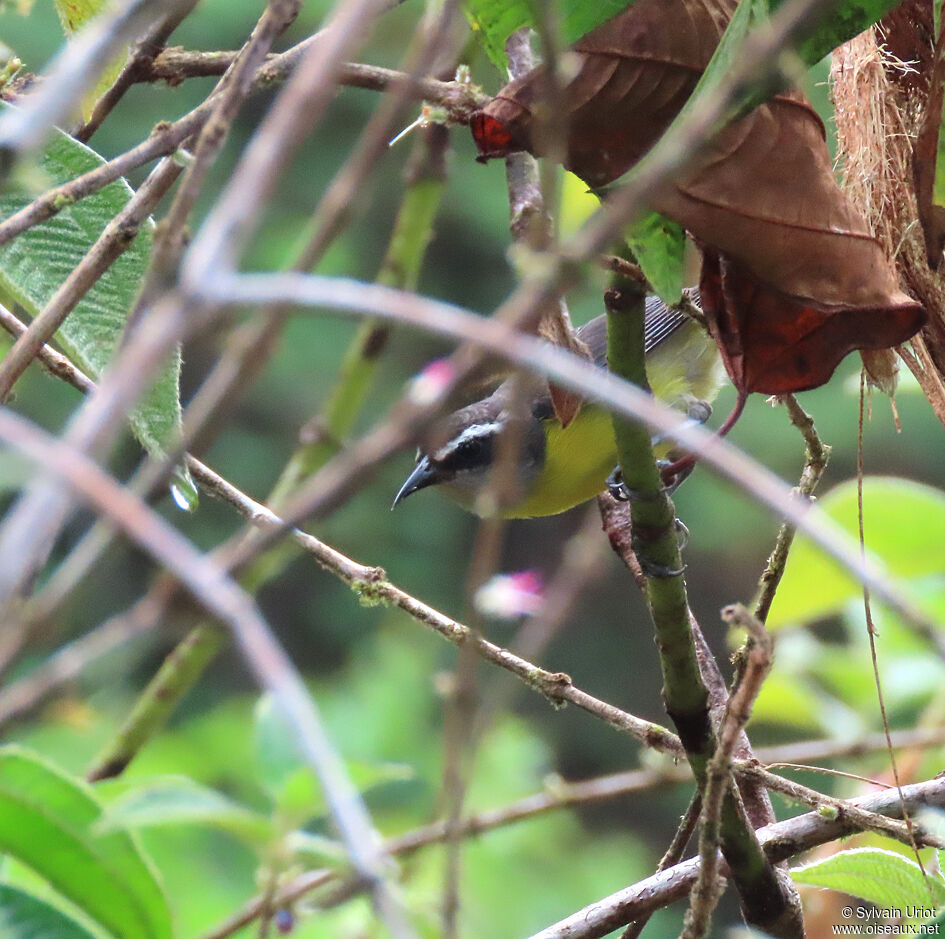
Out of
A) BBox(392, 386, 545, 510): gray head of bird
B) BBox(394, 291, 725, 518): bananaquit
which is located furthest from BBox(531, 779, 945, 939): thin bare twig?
BBox(392, 386, 545, 510): gray head of bird

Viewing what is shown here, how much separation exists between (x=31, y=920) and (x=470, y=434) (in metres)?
2.20

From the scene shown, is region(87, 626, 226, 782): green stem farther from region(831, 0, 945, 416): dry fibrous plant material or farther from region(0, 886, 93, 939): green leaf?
region(831, 0, 945, 416): dry fibrous plant material

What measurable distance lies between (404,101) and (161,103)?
6159 mm

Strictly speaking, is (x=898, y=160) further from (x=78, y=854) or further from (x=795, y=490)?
(x=78, y=854)

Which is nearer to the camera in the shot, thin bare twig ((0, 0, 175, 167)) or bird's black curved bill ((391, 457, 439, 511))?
thin bare twig ((0, 0, 175, 167))

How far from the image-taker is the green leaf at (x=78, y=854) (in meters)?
0.82

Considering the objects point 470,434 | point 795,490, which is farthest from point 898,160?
point 470,434

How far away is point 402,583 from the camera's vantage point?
6750mm

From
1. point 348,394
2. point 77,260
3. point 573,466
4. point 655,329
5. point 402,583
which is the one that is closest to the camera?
point 348,394

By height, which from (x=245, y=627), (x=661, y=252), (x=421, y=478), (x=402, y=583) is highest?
(x=661, y=252)

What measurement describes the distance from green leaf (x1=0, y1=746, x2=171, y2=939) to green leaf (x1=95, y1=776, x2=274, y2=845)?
0.06 m

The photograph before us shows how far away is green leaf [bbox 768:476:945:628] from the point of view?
157 centimetres

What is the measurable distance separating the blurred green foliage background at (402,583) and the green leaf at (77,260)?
2.40m

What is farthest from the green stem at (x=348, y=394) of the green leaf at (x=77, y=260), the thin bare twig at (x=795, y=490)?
the thin bare twig at (x=795, y=490)
